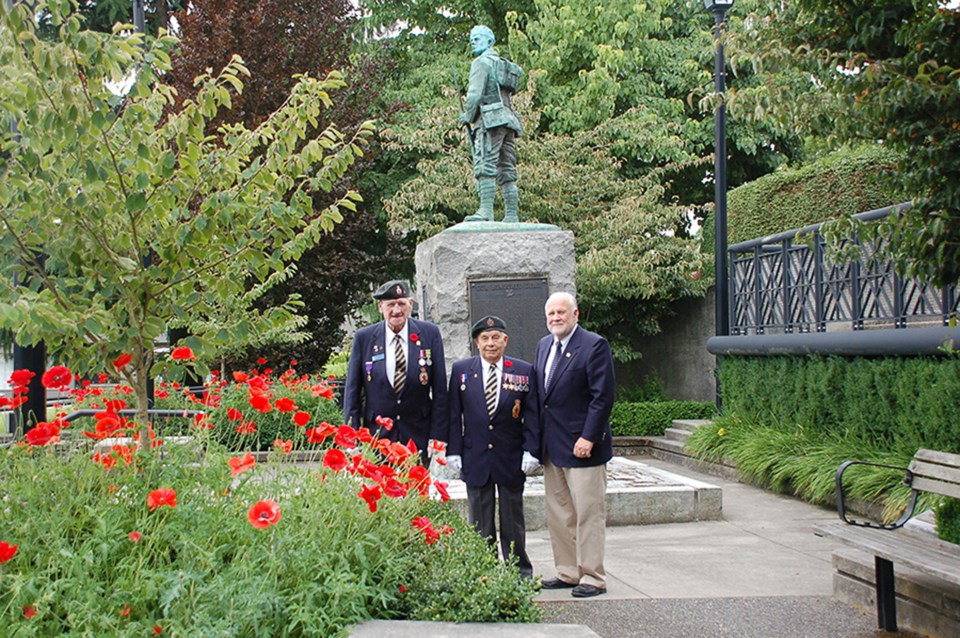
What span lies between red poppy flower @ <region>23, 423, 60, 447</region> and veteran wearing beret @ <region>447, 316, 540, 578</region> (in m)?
2.26

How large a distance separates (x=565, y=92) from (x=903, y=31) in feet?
45.7

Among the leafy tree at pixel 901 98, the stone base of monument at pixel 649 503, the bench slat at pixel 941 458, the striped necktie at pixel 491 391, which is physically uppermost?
the leafy tree at pixel 901 98

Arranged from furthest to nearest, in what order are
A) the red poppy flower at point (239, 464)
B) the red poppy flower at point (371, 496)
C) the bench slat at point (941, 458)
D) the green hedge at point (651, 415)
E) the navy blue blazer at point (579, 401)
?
the green hedge at point (651, 415) → the navy blue blazer at point (579, 401) → the bench slat at point (941, 458) → the red poppy flower at point (371, 496) → the red poppy flower at point (239, 464)

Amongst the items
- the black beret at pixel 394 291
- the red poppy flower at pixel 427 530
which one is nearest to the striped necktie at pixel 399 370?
the black beret at pixel 394 291

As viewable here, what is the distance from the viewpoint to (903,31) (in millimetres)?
4523

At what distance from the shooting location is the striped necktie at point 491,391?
5.55 m

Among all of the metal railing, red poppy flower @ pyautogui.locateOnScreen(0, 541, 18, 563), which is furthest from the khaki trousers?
the metal railing

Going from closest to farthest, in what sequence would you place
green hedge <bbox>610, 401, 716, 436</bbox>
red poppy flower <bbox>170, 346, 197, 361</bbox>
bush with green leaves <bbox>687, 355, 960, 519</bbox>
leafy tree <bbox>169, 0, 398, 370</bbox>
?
1. red poppy flower <bbox>170, 346, 197, 361</bbox>
2. bush with green leaves <bbox>687, 355, 960, 519</bbox>
3. green hedge <bbox>610, 401, 716, 436</bbox>
4. leafy tree <bbox>169, 0, 398, 370</bbox>

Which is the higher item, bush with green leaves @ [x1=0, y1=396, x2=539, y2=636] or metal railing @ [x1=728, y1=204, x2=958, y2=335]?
metal railing @ [x1=728, y1=204, x2=958, y2=335]

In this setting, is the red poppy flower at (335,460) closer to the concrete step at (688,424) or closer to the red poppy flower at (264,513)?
the red poppy flower at (264,513)

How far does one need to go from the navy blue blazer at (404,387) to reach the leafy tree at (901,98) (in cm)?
240

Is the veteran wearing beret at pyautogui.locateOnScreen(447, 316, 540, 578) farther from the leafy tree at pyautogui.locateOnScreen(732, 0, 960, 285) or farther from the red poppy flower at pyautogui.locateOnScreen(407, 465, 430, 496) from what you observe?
the leafy tree at pyautogui.locateOnScreen(732, 0, 960, 285)

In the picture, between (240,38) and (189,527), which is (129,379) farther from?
(240,38)

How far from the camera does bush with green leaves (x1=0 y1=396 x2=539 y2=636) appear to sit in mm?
3283
